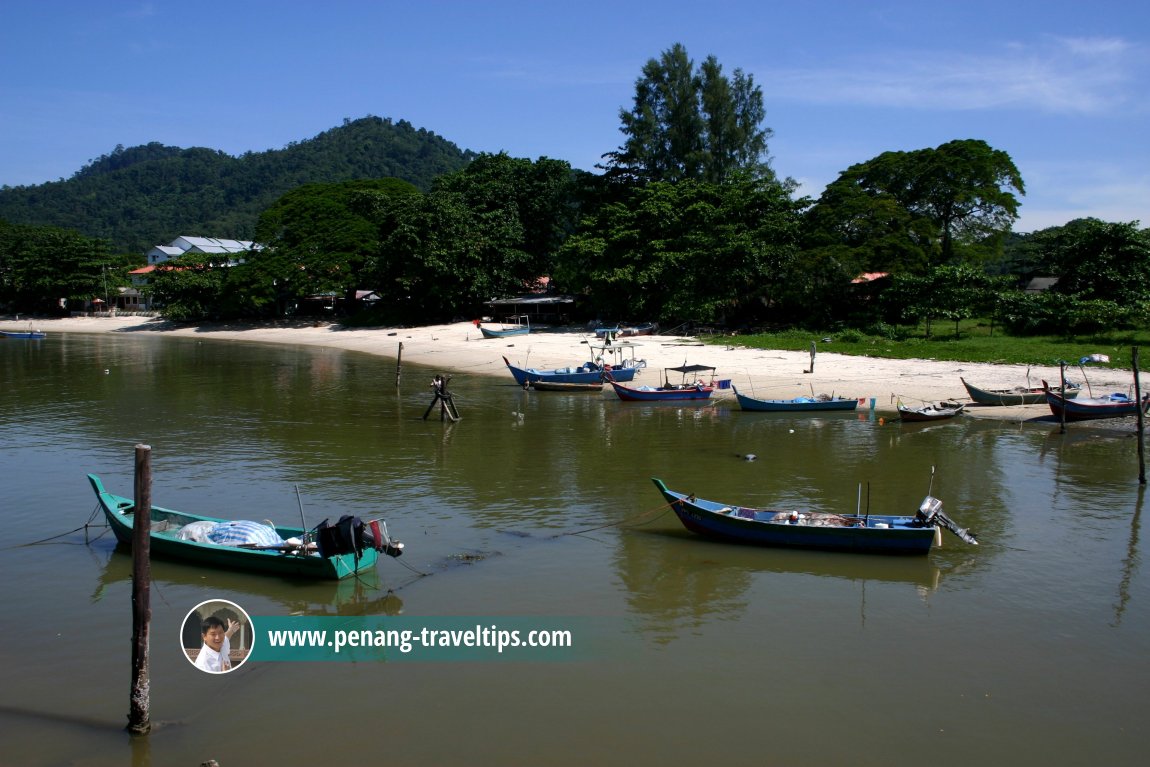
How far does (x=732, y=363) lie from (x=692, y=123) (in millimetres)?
25252

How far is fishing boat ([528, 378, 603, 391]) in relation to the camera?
1505 inches

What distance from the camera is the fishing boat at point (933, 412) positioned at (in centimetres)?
2898

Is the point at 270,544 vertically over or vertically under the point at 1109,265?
under

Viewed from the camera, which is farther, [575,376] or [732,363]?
[732,363]

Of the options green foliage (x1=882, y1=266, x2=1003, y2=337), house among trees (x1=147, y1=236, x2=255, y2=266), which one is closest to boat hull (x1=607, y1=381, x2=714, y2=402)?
green foliage (x1=882, y1=266, x2=1003, y2=337)

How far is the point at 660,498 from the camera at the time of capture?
19.5 m

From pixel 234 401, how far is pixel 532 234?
37.3 m

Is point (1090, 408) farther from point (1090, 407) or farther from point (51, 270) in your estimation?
point (51, 270)

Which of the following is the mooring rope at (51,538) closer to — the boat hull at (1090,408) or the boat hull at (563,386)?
the boat hull at (563,386)

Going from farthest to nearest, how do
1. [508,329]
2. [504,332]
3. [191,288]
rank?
[191,288]
[508,329]
[504,332]

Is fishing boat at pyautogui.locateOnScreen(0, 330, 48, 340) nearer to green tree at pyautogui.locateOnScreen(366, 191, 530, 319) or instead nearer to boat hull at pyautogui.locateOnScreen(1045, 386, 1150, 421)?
green tree at pyautogui.locateOnScreen(366, 191, 530, 319)

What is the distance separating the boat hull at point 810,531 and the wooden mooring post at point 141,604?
951 cm

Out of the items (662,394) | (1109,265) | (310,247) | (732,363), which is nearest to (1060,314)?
(1109,265)

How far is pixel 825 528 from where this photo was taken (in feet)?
50.5
